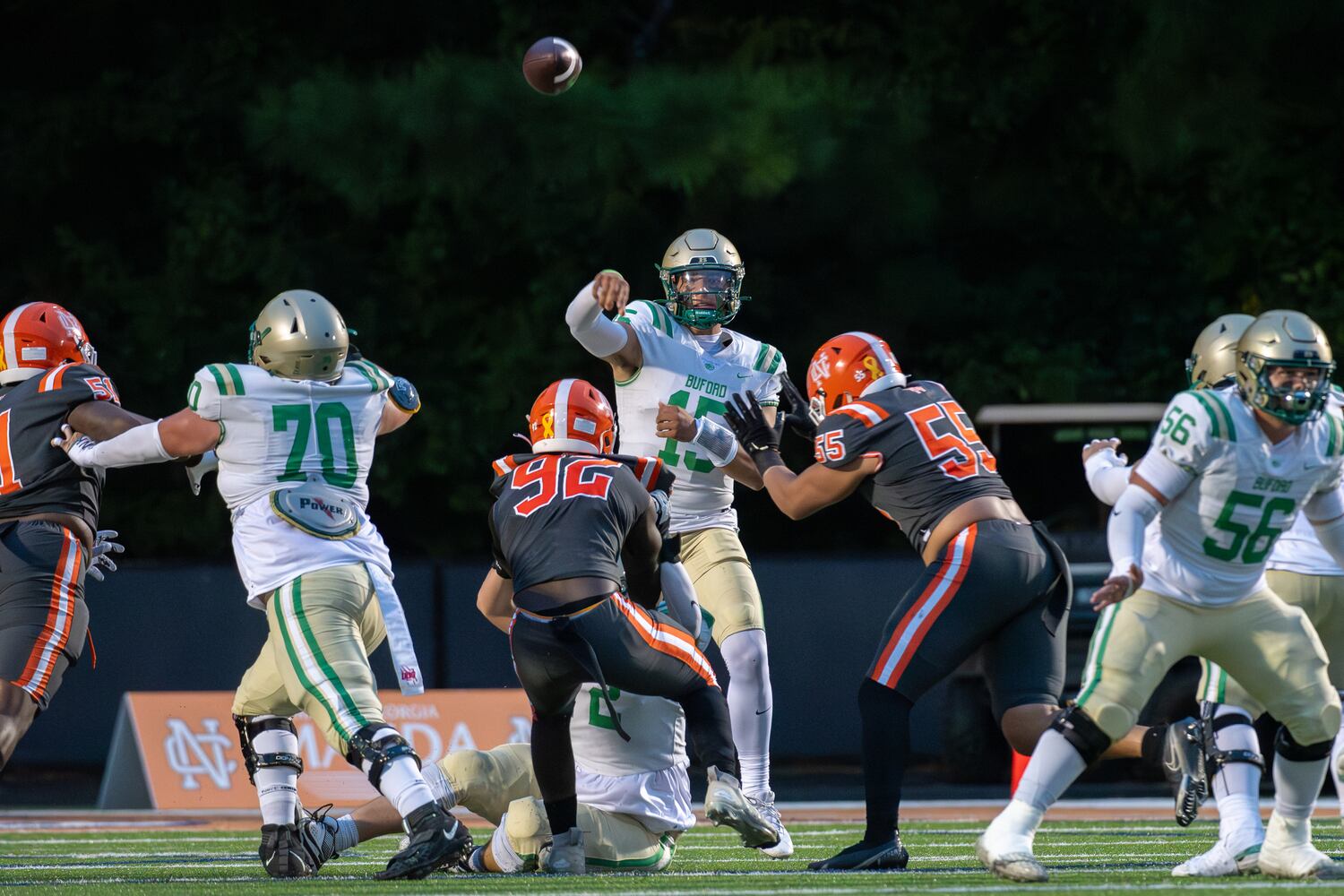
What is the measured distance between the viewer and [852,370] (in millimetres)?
6559

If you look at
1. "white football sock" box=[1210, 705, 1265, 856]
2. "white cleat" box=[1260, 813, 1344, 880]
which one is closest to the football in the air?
"white football sock" box=[1210, 705, 1265, 856]

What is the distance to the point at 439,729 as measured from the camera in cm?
1002

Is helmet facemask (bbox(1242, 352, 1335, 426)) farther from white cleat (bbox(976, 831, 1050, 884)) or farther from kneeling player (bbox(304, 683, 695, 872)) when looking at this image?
kneeling player (bbox(304, 683, 695, 872))

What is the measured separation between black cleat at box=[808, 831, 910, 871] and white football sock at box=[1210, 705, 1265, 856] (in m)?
0.94

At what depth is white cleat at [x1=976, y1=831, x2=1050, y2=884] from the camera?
17.9ft

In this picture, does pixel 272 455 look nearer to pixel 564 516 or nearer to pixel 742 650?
pixel 564 516

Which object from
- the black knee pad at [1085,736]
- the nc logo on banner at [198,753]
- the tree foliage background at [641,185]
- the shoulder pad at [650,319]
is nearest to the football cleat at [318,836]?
the shoulder pad at [650,319]

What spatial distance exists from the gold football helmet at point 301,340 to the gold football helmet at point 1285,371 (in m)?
2.72

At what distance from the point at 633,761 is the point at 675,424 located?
1.20m

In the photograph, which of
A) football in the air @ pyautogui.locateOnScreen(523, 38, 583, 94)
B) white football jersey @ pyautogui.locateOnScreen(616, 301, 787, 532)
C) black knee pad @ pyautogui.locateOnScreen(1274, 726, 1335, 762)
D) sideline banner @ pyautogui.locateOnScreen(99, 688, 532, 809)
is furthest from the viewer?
sideline banner @ pyautogui.locateOnScreen(99, 688, 532, 809)

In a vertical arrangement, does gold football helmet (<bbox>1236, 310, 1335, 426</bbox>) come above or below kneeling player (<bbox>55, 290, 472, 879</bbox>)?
above

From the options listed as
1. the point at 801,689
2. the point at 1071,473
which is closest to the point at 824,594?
the point at 801,689

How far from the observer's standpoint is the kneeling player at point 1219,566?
215 inches

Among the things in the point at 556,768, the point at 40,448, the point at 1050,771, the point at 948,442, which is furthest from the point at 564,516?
the point at 40,448
